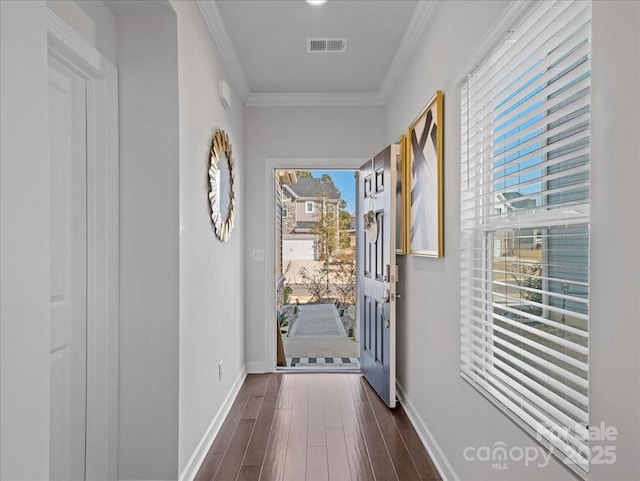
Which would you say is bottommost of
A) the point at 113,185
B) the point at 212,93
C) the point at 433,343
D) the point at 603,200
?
the point at 433,343

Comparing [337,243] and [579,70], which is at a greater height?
[579,70]

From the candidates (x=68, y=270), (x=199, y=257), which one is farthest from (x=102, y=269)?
(x=199, y=257)

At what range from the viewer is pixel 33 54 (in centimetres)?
113

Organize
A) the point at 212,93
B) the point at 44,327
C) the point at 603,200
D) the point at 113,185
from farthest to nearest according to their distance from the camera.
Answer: the point at 212,93
the point at 113,185
the point at 44,327
the point at 603,200

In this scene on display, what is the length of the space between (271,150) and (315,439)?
266 centimetres

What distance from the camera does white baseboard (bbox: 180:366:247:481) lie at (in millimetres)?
2316

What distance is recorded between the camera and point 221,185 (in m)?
3.18

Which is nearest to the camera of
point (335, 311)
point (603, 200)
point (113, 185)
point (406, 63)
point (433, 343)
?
point (603, 200)

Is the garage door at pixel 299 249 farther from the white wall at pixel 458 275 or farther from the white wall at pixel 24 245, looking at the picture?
the white wall at pixel 24 245

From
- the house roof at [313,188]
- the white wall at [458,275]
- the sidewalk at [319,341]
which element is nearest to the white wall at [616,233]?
the white wall at [458,275]

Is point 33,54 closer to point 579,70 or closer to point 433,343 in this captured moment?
point 579,70

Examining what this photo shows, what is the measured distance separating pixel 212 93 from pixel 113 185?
1102 mm

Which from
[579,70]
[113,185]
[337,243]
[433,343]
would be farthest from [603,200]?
[337,243]

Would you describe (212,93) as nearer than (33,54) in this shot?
No
